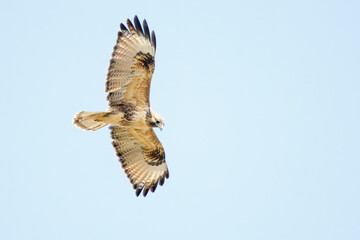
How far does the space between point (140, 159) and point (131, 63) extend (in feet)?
6.55

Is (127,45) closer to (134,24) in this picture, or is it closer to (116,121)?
(134,24)

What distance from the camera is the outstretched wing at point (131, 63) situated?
10492mm

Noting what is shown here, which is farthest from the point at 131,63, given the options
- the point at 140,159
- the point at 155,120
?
the point at 140,159

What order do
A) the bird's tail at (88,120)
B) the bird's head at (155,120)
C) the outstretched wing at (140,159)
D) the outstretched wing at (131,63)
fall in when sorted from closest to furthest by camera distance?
the outstretched wing at (131,63) → the bird's tail at (88,120) → the bird's head at (155,120) → the outstretched wing at (140,159)

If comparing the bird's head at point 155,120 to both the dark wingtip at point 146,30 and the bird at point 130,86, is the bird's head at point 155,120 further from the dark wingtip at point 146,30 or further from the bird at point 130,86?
the dark wingtip at point 146,30

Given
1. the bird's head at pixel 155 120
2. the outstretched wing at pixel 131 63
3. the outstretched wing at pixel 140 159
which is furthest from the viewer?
the outstretched wing at pixel 140 159

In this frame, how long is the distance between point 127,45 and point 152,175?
2.49 metres

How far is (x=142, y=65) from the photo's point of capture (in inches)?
413

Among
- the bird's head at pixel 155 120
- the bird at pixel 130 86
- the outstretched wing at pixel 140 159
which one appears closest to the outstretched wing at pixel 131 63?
the bird at pixel 130 86

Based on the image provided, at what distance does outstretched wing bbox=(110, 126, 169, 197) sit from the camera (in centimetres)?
1148

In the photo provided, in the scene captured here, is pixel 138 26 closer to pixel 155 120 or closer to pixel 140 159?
pixel 155 120

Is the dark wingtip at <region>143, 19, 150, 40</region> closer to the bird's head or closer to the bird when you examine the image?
the bird

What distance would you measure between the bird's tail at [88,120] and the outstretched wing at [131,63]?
41cm

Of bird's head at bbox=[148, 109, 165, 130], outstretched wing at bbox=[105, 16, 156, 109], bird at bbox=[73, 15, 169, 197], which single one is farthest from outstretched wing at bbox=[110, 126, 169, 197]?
outstretched wing at bbox=[105, 16, 156, 109]
